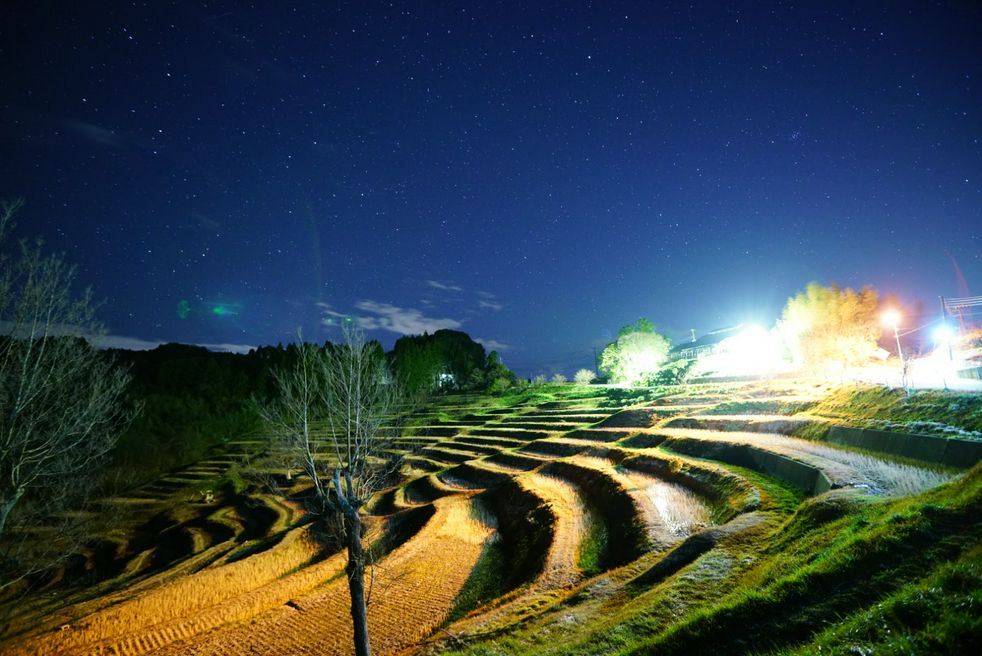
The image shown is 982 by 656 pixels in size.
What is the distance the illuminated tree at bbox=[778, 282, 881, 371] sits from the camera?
35.7 metres

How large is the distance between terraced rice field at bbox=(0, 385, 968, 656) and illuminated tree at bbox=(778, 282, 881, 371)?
11.4 m

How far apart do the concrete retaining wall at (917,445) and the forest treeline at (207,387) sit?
3599 cm

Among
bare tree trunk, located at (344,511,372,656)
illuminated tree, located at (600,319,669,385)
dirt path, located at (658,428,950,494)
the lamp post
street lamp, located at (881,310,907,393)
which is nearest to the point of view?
bare tree trunk, located at (344,511,372,656)

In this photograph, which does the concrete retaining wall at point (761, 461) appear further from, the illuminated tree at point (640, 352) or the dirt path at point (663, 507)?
the illuminated tree at point (640, 352)

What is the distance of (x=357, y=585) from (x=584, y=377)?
68249mm

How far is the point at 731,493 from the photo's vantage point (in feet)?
48.3

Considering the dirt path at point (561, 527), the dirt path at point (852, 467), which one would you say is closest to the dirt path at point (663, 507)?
the dirt path at point (561, 527)

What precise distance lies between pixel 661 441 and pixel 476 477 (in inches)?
508

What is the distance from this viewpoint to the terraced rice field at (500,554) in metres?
10.8

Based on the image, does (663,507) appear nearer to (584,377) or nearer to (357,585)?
(357,585)

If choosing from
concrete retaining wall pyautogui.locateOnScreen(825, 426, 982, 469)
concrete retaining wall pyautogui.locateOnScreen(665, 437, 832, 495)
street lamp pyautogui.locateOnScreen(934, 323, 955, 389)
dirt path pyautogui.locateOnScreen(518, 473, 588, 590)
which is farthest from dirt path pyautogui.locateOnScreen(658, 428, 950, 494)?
dirt path pyautogui.locateOnScreen(518, 473, 588, 590)

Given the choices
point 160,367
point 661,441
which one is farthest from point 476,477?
point 160,367

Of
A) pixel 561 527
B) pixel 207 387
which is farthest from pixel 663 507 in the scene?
pixel 207 387

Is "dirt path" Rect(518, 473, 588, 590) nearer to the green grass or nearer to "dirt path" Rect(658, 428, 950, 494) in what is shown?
"dirt path" Rect(658, 428, 950, 494)
